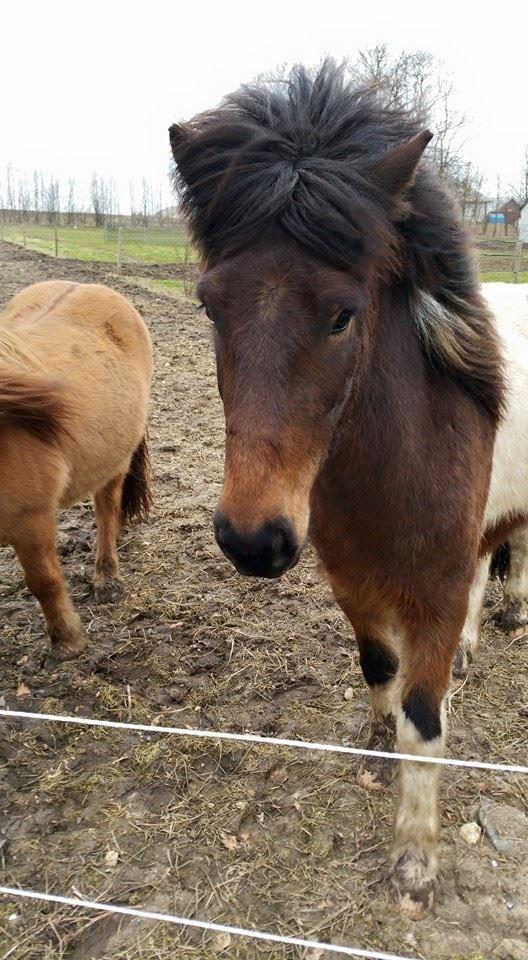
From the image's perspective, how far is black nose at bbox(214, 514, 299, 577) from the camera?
1.37 m

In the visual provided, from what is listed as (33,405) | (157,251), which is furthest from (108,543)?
(157,251)

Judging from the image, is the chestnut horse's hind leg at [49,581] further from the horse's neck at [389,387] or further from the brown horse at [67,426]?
the horse's neck at [389,387]

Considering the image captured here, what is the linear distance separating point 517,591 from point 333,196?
112 inches

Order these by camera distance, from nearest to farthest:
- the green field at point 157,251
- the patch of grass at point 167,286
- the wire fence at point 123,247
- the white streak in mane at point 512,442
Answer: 1. the white streak in mane at point 512,442
2. the patch of grass at point 167,286
3. the green field at point 157,251
4. the wire fence at point 123,247

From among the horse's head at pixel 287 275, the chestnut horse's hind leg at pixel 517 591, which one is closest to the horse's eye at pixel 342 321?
the horse's head at pixel 287 275

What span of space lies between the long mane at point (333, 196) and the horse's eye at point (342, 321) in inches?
4.4

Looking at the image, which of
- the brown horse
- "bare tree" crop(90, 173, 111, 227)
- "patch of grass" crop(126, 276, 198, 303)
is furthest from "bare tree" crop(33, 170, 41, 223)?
the brown horse

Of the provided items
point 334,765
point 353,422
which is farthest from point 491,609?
point 353,422

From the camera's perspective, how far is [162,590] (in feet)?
13.1

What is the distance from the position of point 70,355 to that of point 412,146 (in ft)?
8.56

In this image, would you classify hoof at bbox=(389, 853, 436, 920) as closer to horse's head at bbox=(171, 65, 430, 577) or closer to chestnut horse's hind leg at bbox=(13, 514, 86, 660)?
horse's head at bbox=(171, 65, 430, 577)

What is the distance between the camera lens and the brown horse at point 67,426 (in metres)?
3.02

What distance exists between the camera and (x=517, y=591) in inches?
144

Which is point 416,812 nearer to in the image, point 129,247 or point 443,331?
point 443,331
